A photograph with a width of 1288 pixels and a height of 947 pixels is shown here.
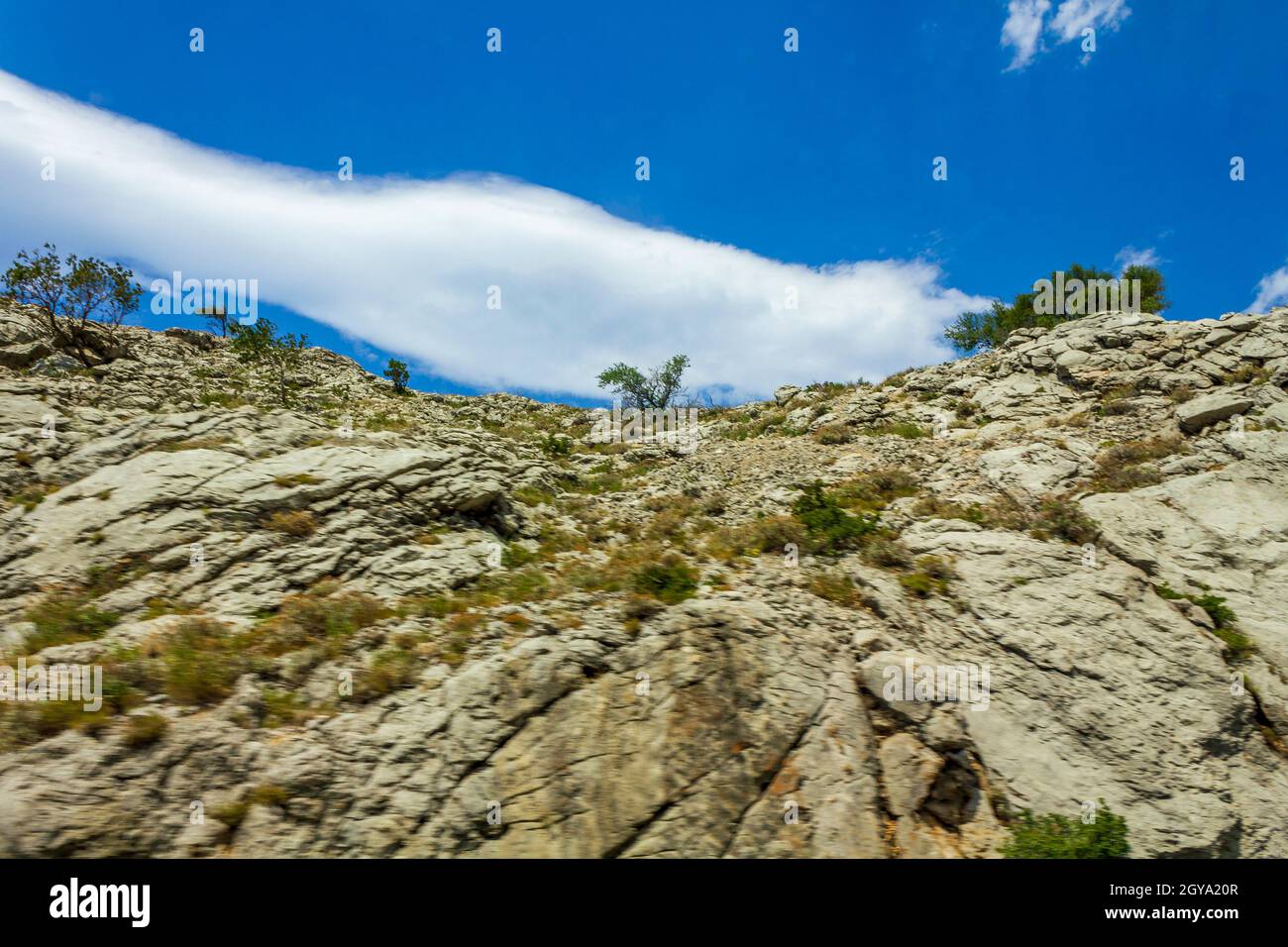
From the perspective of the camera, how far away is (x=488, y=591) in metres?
13.2

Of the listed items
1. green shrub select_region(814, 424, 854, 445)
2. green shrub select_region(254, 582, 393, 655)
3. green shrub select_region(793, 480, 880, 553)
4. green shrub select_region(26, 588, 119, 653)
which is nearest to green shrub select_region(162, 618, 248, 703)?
green shrub select_region(254, 582, 393, 655)

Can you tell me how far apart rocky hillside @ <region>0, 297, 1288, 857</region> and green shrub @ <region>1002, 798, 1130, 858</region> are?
0.27 meters

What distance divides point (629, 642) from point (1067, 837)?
301 inches

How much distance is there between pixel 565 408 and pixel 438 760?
36.1 metres

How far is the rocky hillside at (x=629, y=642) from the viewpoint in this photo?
25.8ft

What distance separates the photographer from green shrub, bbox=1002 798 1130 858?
839 cm

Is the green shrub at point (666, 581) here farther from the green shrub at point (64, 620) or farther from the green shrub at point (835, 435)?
the green shrub at point (835, 435)

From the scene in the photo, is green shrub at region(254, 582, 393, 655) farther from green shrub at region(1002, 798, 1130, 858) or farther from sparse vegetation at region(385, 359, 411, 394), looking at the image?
sparse vegetation at region(385, 359, 411, 394)

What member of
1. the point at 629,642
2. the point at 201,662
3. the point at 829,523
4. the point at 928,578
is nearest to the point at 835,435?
the point at 829,523

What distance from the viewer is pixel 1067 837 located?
8633 millimetres

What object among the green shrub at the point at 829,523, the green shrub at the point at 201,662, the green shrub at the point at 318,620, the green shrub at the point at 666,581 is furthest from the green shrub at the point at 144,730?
the green shrub at the point at 829,523

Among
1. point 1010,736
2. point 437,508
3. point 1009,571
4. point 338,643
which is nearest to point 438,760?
point 338,643

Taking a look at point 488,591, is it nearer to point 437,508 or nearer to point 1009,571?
point 437,508
